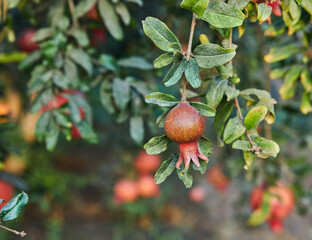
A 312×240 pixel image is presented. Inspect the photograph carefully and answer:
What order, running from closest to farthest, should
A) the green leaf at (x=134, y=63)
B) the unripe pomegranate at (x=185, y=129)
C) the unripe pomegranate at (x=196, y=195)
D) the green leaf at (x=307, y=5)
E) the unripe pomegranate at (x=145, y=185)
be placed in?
the unripe pomegranate at (x=185, y=129) → the green leaf at (x=307, y=5) → the green leaf at (x=134, y=63) → the unripe pomegranate at (x=145, y=185) → the unripe pomegranate at (x=196, y=195)

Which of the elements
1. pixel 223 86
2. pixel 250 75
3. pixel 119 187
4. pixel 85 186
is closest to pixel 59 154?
pixel 85 186

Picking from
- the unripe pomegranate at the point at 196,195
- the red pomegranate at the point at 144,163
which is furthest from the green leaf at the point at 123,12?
the unripe pomegranate at the point at 196,195

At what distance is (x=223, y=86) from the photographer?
614mm

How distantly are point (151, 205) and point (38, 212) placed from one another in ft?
2.34

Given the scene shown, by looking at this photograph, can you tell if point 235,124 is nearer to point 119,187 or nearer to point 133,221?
point 119,187

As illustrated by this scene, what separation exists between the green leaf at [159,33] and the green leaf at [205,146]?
0.13 metres

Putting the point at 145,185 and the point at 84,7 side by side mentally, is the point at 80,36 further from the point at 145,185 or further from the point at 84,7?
the point at 145,185

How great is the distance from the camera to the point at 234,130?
0.60 metres

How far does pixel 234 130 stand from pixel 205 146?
0.22ft

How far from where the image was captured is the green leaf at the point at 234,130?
0.60 m

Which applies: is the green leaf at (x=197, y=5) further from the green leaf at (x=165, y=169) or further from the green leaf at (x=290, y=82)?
the green leaf at (x=290, y=82)

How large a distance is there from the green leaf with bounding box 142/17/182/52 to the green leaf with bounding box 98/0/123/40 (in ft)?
1.03

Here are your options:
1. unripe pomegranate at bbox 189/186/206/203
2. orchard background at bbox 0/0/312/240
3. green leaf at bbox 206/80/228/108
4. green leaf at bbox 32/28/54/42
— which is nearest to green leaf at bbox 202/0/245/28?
orchard background at bbox 0/0/312/240

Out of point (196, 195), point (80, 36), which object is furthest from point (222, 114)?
point (196, 195)
